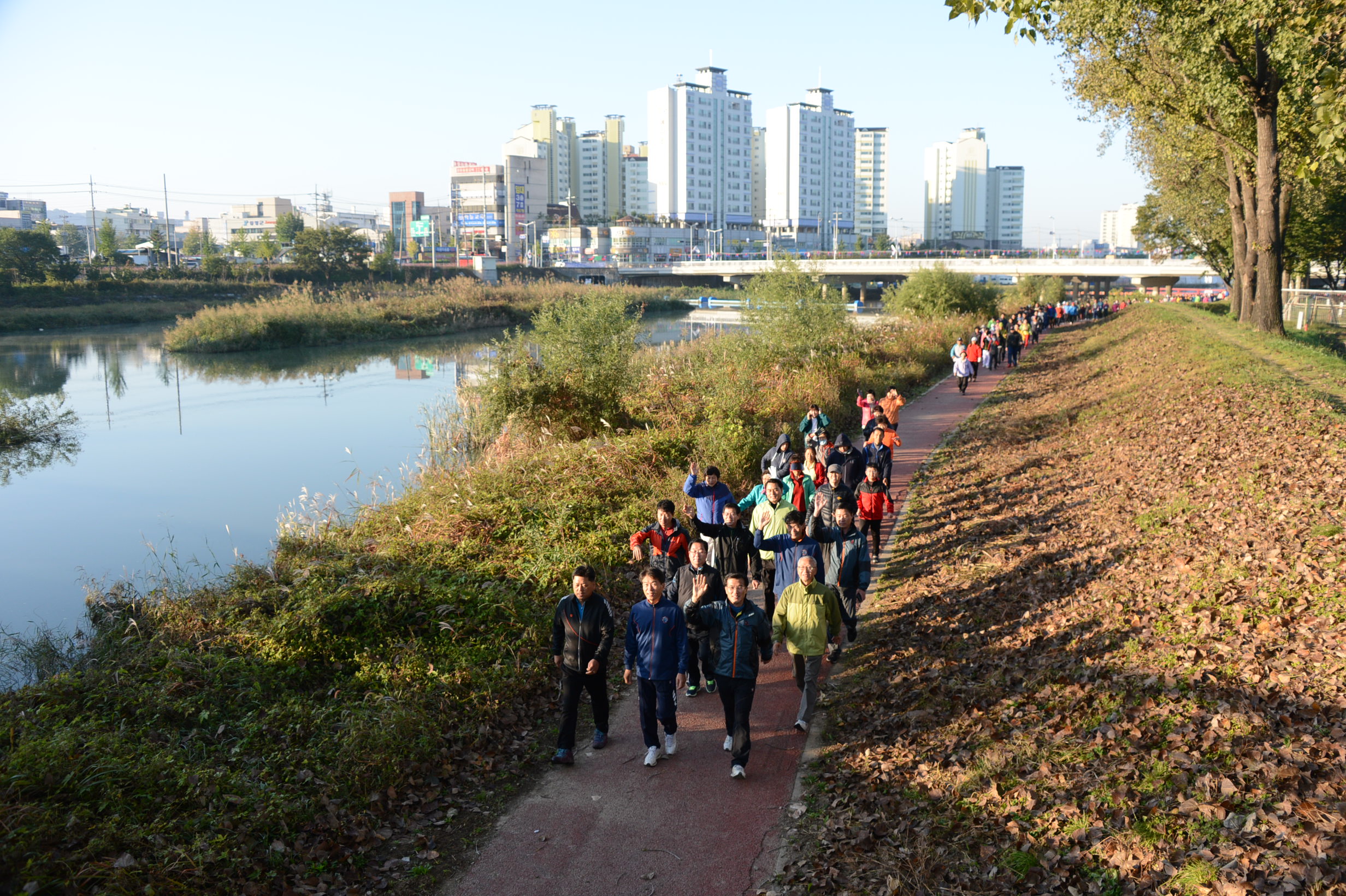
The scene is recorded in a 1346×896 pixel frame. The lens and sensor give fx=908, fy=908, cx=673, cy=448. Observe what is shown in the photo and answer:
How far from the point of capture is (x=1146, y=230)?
184 ft

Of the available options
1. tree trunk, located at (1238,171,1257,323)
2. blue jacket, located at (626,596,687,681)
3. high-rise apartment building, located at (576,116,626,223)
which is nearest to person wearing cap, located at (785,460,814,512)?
blue jacket, located at (626,596,687,681)

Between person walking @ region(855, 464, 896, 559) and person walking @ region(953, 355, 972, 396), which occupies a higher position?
person walking @ region(953, 355, 972, 396)

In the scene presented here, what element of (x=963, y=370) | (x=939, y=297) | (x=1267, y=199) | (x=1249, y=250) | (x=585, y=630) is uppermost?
(x=1267, y=199)

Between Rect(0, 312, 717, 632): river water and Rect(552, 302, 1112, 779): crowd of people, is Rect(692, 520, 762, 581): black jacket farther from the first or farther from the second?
Rect(0, 312, 717, 632): river water

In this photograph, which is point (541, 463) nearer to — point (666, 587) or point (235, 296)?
point (666, 587)

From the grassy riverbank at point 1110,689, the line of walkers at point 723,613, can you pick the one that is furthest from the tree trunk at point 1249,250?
the line of walkers at point 723,613

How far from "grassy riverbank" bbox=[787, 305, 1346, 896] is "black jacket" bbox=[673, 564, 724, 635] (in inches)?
58.1

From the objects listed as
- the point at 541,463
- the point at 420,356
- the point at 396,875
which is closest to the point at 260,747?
the point at 396,875

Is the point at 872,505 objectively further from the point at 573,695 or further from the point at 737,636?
the point at 573,695

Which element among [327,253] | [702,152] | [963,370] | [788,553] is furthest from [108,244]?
[702,152]

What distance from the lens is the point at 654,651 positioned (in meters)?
6.87

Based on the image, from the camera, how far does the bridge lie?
7575cm

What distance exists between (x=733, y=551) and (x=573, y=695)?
2.11m

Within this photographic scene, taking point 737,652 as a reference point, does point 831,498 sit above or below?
above
